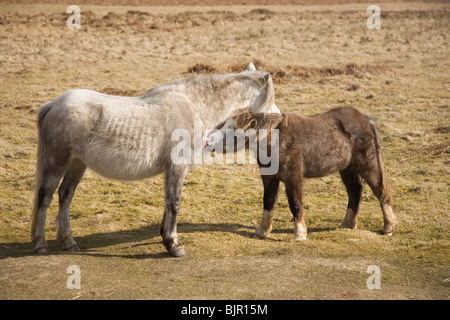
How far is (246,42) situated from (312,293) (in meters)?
19.5

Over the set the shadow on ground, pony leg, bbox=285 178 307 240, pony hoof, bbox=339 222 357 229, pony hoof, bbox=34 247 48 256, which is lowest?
the shadow on ground

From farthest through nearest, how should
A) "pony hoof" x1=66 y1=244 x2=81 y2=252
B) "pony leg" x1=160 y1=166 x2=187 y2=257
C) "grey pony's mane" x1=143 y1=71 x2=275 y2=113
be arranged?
"grey pony's mane" x1=143 y1=71 x2=275 y2=113, "pony hoof" x1=66 y1=244 x2=81 y2=252, "pony leg" x1=160 y1=166 x2=187 y2=257

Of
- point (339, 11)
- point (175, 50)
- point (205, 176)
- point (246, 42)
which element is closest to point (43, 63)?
point (175, 50)

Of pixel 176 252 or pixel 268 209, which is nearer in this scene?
pixel 176 252

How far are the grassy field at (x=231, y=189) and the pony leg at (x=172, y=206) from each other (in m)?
0.19

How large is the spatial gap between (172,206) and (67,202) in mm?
1471

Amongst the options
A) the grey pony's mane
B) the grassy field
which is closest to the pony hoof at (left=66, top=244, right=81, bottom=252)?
the grassy field

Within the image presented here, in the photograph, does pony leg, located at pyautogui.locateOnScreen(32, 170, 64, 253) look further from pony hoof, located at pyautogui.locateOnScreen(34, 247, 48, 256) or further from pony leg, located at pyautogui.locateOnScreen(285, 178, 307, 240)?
pony leg, located at pyautogui.locateOnScreen(285, 178, 307, 240)

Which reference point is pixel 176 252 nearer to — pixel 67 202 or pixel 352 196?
pixel 67 202

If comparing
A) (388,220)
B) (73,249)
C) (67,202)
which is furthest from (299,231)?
(67,202)

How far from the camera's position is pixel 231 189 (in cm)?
967

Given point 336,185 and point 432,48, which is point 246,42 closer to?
point 432,48

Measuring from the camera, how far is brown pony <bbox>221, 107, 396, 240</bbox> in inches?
282

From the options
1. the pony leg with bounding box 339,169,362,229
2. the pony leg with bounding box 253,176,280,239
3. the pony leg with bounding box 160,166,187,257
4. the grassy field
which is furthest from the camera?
the pony leg with bounding box 339,169,362,229
